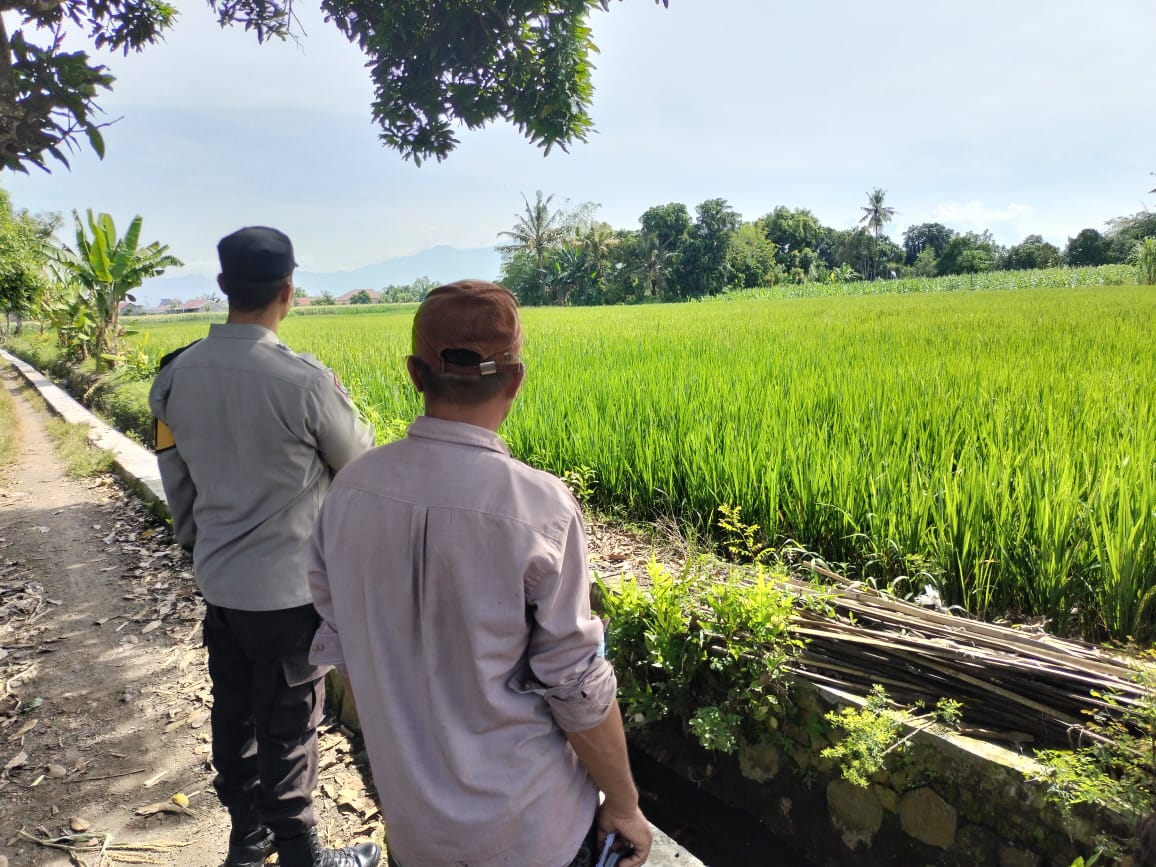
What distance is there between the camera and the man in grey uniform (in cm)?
168

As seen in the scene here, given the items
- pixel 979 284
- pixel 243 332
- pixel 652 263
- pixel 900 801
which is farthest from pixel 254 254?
pixel 652 263

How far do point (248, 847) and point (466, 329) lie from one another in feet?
6.07

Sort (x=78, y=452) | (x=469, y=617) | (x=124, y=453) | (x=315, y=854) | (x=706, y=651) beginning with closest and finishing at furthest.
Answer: (x=469, y=617) < (x=315, y=854) < (x=706, y=651) < (x=124, y=453) < (x=78, y=452)

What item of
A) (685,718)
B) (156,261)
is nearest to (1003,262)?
(156,261)

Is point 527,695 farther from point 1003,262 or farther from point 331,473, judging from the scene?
point 1003,262

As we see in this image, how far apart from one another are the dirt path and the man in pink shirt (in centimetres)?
143

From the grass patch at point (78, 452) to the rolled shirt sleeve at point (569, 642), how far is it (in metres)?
7.09

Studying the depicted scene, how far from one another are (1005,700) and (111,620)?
402 cm

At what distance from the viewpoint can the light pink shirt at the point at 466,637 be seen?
3.08 feet

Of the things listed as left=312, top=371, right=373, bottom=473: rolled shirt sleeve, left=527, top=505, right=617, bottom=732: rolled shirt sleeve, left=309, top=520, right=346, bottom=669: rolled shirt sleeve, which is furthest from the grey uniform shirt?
left=527, top=505, right=617, bottom=732: rolled shirt sleeve

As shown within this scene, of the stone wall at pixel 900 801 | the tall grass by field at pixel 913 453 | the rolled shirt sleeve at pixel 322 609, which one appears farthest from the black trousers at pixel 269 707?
the tall grass by field at pixel 913 453

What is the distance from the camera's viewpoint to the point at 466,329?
963 millimetres

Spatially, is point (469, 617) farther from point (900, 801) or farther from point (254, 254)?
point (900, 801)

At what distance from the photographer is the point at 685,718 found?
2.36 metres
